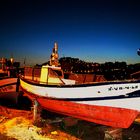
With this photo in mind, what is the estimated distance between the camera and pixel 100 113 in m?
10.5

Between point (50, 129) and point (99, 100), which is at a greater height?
point (99, 100)

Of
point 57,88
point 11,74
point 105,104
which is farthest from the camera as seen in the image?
point 11,74

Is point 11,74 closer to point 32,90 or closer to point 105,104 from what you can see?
point 32,90

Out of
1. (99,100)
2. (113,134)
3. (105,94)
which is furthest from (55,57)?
(113,134)

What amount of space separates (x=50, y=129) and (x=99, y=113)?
3086 mm

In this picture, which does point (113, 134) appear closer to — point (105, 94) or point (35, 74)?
point (105, 94)

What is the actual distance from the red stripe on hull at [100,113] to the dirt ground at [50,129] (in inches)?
26.8

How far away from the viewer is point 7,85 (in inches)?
776

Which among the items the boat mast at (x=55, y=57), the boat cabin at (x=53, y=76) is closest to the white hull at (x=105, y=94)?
the boat cabin at (x=53, y=76)

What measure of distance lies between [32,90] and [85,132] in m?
5.10

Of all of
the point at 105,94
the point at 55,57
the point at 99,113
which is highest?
the point at 55,57

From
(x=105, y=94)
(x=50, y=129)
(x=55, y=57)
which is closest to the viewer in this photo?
(x=105, y=94)

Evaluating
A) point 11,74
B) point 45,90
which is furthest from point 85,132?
point 11,74

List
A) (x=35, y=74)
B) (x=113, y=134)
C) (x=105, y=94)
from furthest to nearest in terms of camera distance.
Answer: (x=35, y=74), (x=113, y=134), (x=105, y=94)
